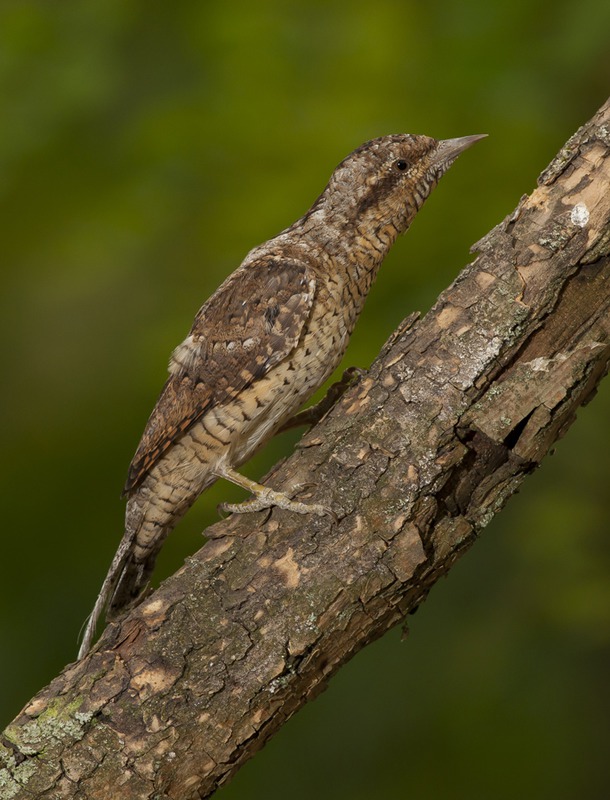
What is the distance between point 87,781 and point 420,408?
117 centimetres

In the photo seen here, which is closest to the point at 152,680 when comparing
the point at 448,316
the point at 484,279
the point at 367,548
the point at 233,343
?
the point at 367,548

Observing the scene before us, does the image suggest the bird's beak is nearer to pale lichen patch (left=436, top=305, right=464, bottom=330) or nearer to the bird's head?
the bird's head

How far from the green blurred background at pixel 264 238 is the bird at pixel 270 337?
0.56 meters

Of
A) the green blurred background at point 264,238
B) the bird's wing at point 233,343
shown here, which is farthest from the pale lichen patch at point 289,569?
the green blurred background at point 264,238

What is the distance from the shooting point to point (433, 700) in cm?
379

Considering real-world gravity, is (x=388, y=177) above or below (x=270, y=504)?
above

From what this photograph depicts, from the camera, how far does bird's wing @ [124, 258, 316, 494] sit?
252 cm

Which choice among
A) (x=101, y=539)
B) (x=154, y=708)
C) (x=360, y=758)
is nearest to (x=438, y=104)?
(x=101, y=539)

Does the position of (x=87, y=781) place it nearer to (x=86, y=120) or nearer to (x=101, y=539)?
Result: (x=101, y=539)

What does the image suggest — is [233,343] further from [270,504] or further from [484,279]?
[484,279]

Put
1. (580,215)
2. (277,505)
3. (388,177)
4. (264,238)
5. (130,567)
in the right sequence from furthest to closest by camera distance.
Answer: (264,238) < (130,567) < (388,177) < (277,505) < (580,215)

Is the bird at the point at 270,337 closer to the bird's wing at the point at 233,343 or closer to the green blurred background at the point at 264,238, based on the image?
the bird's wing at the point at 233,343

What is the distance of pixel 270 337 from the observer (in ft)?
8.29

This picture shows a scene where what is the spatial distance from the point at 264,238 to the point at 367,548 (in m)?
1.51
